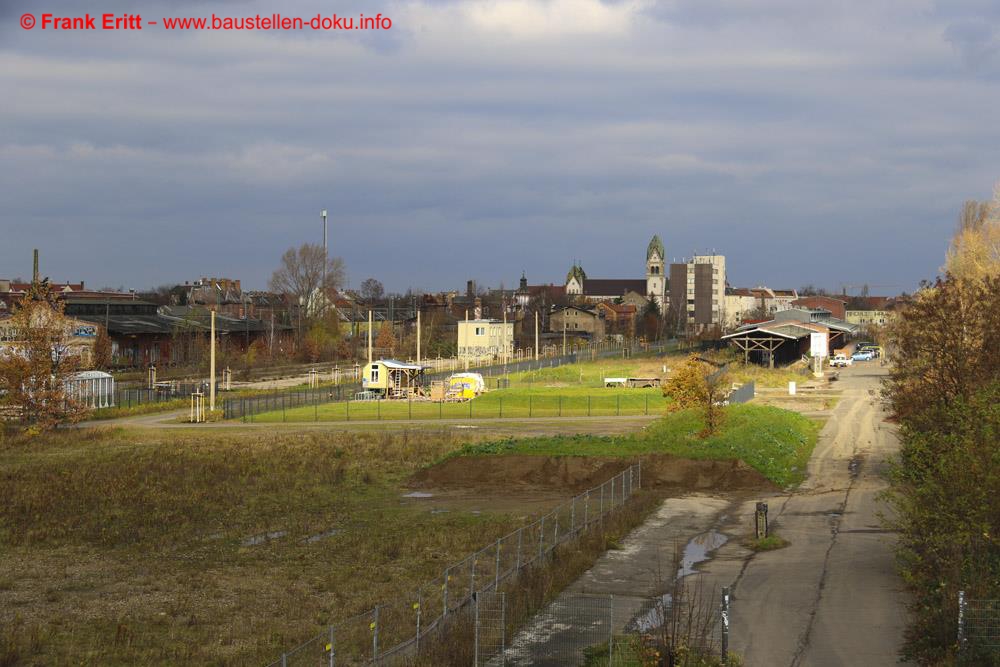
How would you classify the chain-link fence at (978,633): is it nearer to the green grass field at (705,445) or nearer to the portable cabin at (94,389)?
the green grass field at (705,445)

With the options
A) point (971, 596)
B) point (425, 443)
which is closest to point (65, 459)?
point (425, 443)

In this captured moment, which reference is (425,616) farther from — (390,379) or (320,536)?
(390,379)

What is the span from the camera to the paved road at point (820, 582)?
20234mm

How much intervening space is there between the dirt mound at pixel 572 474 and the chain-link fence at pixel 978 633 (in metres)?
22.6

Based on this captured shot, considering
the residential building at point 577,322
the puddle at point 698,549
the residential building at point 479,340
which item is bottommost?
the puddle at point 698,549

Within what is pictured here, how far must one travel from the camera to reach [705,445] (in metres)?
44.2

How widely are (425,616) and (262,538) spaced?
11.3m

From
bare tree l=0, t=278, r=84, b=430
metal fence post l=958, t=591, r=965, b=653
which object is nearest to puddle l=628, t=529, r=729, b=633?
metal fence post l=958, t=591, r=965, b=653

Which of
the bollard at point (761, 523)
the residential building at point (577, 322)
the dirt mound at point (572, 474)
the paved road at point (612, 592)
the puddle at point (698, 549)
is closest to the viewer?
the paved road at point (612, 592)

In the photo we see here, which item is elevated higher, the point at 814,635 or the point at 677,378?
the point at 677,378

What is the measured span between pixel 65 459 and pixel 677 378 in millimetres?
30280

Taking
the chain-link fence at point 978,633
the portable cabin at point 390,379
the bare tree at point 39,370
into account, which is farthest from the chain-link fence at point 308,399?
the chain-link fence at point 978,633

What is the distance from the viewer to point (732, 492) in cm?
3962

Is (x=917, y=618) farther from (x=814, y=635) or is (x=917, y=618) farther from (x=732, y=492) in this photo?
(x=732, y=492)
